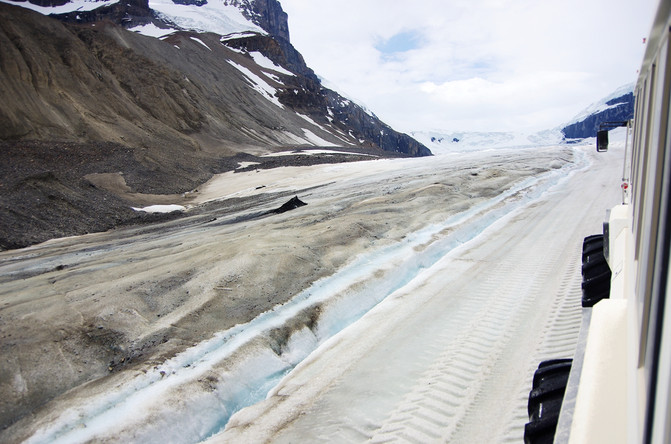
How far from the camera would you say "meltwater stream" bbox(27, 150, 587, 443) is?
396 centimetres

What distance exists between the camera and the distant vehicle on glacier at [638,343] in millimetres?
1387

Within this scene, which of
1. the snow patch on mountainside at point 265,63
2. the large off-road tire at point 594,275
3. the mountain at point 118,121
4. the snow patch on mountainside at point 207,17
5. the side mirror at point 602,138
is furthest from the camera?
the snow patch on mountainside at point 207,17

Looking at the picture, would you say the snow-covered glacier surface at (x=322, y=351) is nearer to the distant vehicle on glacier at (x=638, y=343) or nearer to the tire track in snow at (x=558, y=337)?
the tire track in snow at (x=558, y=337)

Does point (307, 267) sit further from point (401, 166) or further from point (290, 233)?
point (401, 166)

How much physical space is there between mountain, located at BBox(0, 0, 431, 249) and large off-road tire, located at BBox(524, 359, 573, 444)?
14649 mm

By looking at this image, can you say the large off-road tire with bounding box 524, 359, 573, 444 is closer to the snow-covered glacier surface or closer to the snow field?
the snow field

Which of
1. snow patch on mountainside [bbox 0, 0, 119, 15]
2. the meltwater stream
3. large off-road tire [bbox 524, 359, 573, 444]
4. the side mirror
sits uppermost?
snow patch on mountainside [bbox 0, 0, 119, 15]

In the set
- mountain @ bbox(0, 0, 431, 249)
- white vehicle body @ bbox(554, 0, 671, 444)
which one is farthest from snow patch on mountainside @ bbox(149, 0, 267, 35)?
white vehicle body @ bbox(554, 0, 671, 444)

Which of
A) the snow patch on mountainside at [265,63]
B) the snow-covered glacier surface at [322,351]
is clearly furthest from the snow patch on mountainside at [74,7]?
the snow-covered glacier surface at [322,351]

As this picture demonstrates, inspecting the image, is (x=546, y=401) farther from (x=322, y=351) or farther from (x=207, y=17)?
(x=207, y=17)

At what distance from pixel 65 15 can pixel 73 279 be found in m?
115

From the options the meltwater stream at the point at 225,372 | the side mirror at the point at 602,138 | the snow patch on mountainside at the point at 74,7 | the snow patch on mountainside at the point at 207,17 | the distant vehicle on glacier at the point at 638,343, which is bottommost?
the meltwater stream at the point at 225,372

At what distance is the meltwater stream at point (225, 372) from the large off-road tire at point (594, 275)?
2.75 m

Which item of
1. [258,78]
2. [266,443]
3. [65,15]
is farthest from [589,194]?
[65,15]
